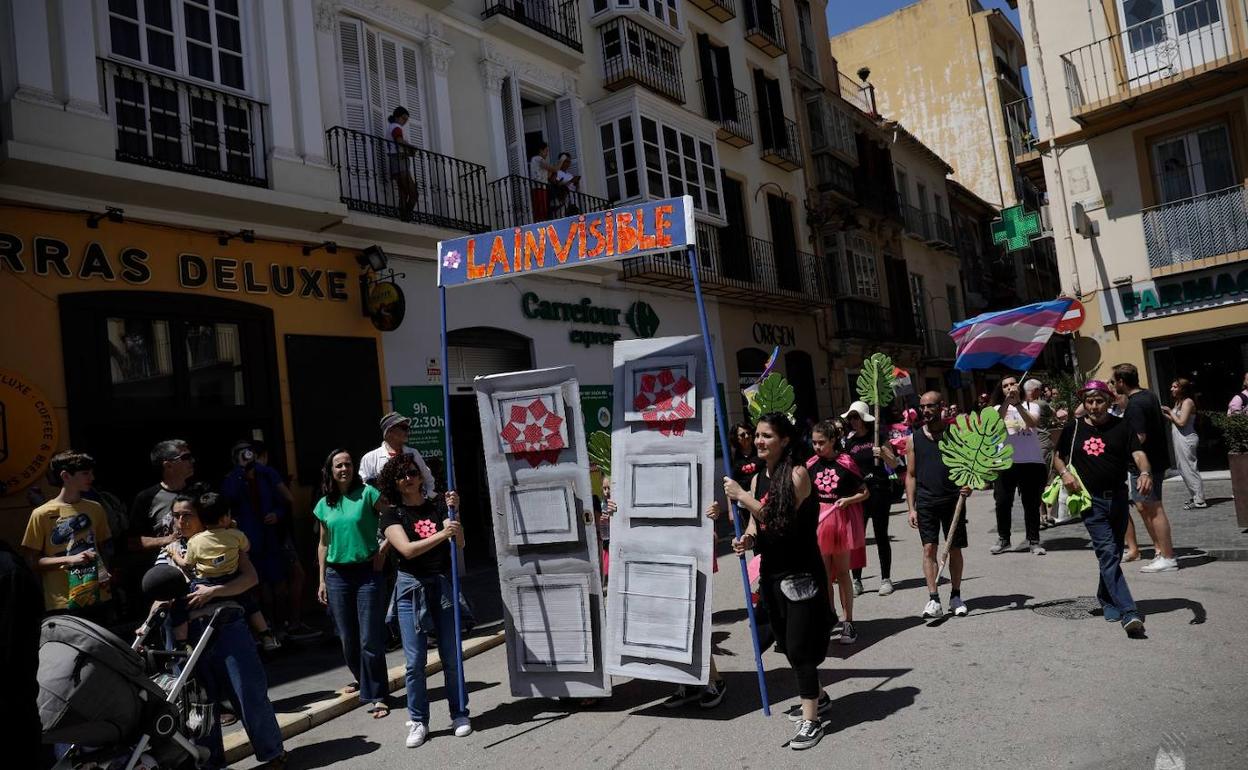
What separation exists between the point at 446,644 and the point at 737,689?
6.22ft

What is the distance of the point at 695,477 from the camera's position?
5.54 metres

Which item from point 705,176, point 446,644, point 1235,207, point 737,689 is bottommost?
→ point 737,689

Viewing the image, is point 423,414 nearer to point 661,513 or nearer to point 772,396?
point 772,396

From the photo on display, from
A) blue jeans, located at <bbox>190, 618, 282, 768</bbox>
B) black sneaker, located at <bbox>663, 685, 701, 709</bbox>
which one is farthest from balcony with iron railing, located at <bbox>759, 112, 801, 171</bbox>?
blue jeans, located at <bbox>190, 618, 282, 768</bbox>

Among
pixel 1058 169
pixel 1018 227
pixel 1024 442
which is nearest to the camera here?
pixel 1024 442

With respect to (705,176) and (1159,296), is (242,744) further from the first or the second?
(1159,296)

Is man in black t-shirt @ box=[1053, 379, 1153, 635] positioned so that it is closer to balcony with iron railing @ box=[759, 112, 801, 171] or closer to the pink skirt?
the pink skirt

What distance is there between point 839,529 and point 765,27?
62.7 feet

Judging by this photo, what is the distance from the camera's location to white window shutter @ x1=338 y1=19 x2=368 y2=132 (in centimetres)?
1212

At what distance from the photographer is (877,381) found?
9.31 m

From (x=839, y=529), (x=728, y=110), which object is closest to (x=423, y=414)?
(x=839, y=529)

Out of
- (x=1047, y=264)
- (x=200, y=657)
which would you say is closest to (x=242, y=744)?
(x=200, y=657)

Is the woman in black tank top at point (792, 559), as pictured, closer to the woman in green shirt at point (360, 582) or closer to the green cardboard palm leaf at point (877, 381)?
the woman in green shirt at point (360, 582)

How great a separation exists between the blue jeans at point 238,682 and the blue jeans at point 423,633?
0.81 m
